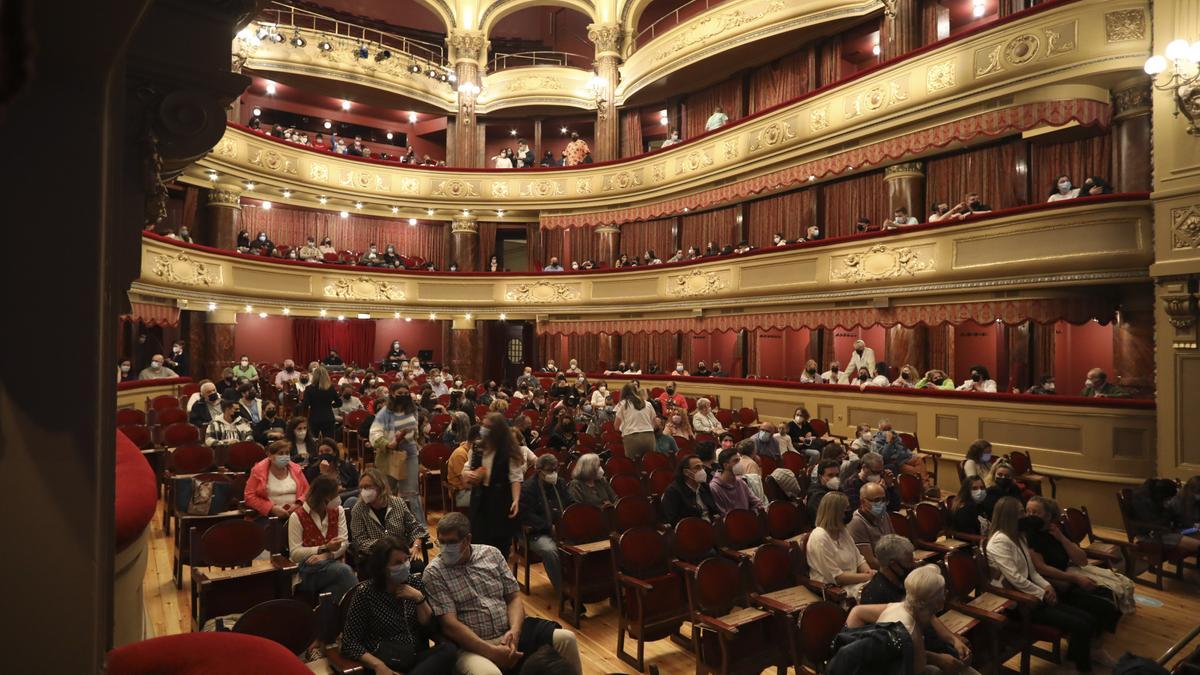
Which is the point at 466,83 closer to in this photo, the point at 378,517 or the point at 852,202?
the point at 852,202

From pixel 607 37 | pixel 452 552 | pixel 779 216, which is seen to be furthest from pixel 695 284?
pixel 452 552

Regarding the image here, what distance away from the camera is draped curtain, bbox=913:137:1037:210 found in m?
12.5

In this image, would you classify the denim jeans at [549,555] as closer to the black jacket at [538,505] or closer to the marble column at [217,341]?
the black jacket at [538,505]

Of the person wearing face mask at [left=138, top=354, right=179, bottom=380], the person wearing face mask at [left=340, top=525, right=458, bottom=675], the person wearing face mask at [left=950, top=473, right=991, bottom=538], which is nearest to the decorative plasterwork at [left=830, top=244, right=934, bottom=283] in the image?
the person wearing face mask at [left=950, top=473, right=991, bottom=538]

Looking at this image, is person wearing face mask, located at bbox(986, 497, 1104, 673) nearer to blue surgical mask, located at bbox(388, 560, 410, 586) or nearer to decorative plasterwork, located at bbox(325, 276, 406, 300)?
blue surgical mask, located at bbox(388, 560, 410, 586)

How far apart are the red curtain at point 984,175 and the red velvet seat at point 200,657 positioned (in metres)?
14.2

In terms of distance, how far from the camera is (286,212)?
829 inches

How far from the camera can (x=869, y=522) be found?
17.6 feet

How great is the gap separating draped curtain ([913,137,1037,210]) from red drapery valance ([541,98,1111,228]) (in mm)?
1217

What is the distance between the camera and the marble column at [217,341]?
51.0 feet

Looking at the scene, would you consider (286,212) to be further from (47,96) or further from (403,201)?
(47,96)

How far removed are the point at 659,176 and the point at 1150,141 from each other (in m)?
10.9

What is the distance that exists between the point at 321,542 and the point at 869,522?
4.20m

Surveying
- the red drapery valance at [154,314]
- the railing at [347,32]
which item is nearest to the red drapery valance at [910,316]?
the red drapery valance at [154,314]
